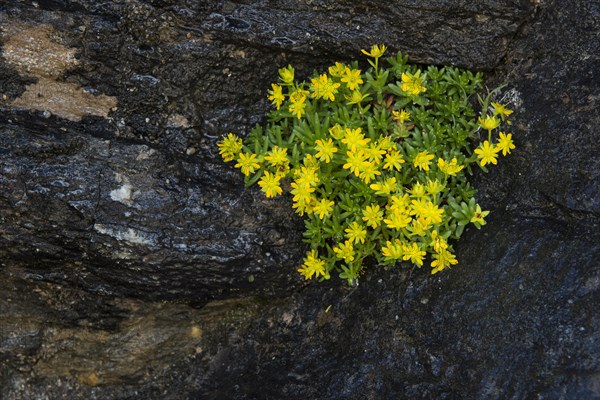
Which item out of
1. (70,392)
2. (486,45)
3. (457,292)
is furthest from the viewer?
(70,392)

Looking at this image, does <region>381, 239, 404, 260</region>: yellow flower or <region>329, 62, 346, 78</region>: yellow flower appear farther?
<region>329, 62, 346, 78</region>: yellow flower

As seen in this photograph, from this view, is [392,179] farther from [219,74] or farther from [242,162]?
[219,74]

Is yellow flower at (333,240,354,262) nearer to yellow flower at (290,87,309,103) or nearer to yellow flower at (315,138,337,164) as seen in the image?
yellow flower at (315,138,337,164)

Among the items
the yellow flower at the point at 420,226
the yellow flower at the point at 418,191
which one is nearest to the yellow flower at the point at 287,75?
the yellow flower at the point at 418,191

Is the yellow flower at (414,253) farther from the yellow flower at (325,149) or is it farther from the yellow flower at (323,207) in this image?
the yellow flower at (325,149)

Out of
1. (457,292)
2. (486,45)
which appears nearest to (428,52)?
(486,45)

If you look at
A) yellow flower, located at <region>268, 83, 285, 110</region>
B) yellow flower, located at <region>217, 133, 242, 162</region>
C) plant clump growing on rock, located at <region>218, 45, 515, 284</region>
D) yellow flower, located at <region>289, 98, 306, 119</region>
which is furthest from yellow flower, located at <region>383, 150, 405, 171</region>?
yellow flower, located at <region>217, 133, 242, 162</region>

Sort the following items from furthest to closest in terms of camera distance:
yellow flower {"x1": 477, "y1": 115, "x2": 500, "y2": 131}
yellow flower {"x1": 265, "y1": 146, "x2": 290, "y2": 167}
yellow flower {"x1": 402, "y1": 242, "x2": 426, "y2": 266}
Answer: yellow flower {"x1": 265, "y1": 146, "x2": 290, "y2": 167} → yellow flower {"x1": 477, "y1": 115, "x2": 500, "y2": 131} → yellow flower {"x1": 402, "y1": 242, "x2": 426, "y2": 266}
